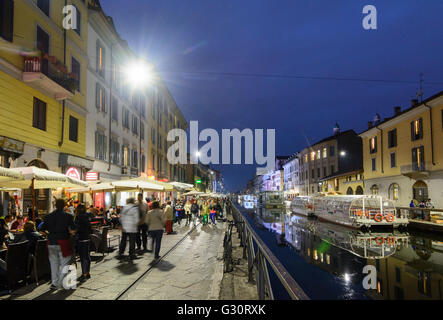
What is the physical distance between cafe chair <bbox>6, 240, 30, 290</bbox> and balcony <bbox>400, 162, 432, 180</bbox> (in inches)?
1235

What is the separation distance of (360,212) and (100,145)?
19.7 metres

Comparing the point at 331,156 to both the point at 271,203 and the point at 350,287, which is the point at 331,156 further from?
the point at 350,287

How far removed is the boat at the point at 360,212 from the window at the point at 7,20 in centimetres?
2261

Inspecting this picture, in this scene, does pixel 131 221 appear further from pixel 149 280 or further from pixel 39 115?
pixel 39 115

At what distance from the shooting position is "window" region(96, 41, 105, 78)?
73.4 feet

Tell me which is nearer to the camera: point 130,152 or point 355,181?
point 130,152

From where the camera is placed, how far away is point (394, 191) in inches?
1373

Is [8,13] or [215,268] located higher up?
[8,13]

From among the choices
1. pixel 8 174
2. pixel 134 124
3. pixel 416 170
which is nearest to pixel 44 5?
pixel 8 174

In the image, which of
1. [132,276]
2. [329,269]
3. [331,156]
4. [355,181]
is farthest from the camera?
[331,156]

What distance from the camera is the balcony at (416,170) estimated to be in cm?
2833
